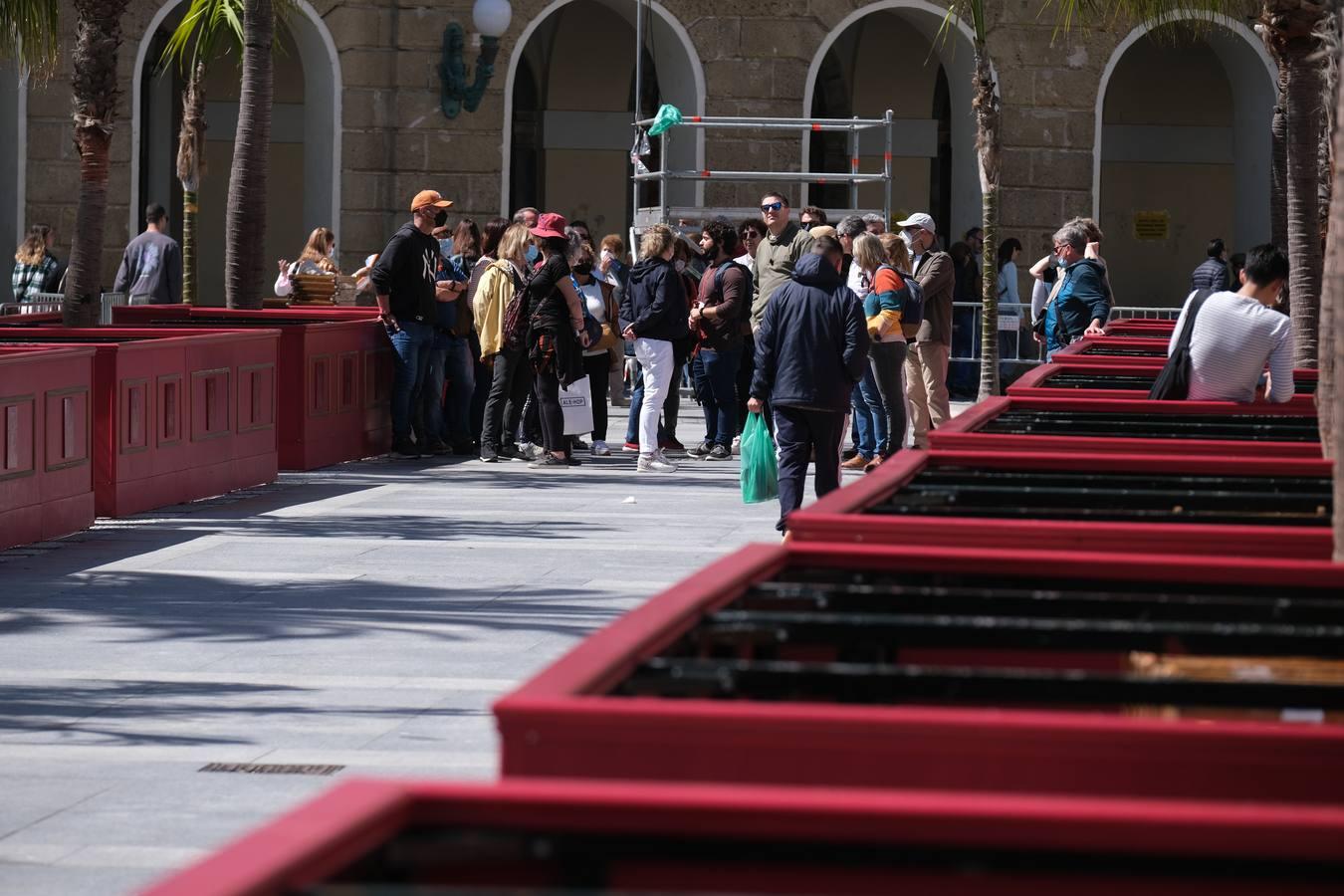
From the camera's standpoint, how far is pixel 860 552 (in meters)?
4.32

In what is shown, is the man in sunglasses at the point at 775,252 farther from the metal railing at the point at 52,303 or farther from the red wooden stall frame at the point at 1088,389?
the metal railing at the point at 52,303

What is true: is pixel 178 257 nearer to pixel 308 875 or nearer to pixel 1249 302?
pixel 1249 302

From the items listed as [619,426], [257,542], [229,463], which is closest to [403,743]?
[257,542]

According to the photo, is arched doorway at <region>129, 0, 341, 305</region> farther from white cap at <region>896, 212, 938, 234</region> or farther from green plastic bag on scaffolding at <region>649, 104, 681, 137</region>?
white cap at <region>896, 212, 938, 234</region>

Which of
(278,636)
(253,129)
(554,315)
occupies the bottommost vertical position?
(278,636)

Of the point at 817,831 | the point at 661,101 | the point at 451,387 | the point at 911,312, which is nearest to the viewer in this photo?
the point at 817,831

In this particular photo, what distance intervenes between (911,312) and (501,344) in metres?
3.18

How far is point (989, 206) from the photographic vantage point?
21.9 metres

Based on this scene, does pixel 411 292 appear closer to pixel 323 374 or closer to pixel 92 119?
pixel 323 374

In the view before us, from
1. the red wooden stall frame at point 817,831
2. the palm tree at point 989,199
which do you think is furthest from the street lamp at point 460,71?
the red wooden stall frame at point 817,831

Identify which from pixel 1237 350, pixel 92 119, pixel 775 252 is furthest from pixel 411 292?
pixel 1237 350

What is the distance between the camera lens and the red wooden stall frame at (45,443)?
1141cm

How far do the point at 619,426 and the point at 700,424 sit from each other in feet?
2.77

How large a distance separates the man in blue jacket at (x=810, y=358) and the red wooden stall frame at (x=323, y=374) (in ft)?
16.6
